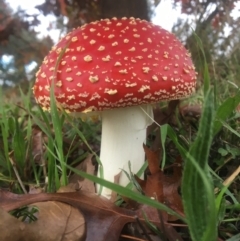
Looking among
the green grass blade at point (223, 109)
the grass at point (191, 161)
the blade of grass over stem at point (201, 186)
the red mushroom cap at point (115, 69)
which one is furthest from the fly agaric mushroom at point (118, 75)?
the blade of grass over stem at point (201, 186)

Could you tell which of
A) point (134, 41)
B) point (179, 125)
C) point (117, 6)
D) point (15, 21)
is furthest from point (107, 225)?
point (15, 21)

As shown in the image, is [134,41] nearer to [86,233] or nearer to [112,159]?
[112,159]

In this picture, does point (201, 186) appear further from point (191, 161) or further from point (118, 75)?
point (118, 75)

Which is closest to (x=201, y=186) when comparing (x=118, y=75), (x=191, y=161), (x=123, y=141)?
(x=191, y=161)

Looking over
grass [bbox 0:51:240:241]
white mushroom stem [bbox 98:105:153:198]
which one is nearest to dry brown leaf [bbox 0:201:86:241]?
grass [bbox 0:51:240:241]

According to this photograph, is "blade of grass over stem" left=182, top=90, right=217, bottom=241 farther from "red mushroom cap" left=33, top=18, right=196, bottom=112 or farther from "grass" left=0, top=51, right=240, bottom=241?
"red mushroom cap" left=33, top=18, right=196, bottom=112

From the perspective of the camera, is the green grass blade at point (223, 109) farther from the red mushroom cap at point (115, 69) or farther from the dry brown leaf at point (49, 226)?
the dry brown leaf at point (49, 226)
